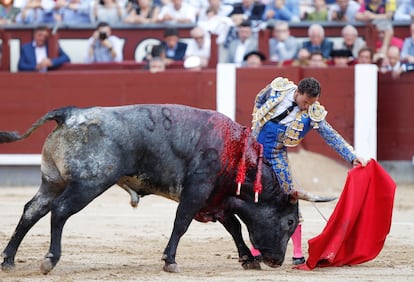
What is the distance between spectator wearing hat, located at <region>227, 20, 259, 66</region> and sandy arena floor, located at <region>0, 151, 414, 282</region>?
69.8 inches

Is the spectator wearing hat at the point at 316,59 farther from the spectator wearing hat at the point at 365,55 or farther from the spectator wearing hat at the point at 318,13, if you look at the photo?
the spectator wearing hat at the point at 318,13

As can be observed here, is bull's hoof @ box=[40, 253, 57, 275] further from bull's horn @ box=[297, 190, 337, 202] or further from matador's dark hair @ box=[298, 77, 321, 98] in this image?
matador's dark hair @ box=[298, 77, 321, 98]

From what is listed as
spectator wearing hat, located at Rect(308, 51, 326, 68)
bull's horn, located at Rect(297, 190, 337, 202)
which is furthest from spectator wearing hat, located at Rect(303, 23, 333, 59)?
bull's horn, located at Rect(297, 190, 337, 202)

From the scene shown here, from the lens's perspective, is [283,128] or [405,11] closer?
[283,128]

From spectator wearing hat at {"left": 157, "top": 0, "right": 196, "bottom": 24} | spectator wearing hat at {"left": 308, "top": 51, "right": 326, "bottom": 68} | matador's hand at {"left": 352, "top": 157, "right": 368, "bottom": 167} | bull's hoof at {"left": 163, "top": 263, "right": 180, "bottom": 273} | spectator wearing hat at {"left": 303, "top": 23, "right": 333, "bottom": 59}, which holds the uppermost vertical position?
spectator wearing hat at {"left": 157, "top": 0, "right": 196, "bottom": 24}

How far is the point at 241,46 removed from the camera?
38.3 feet

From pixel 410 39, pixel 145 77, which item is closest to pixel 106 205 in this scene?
pixel 145 77

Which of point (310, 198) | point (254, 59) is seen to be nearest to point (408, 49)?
point (254, 59)

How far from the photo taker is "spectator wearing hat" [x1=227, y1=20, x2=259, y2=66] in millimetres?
11508

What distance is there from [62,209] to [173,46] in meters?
5.96

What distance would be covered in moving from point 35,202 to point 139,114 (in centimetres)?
78

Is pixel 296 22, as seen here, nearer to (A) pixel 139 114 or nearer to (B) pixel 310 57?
(B) pixel 310 57

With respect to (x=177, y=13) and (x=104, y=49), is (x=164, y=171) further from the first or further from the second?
(x=177, y=13)

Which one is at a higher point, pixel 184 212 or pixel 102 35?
pixel 102 35
